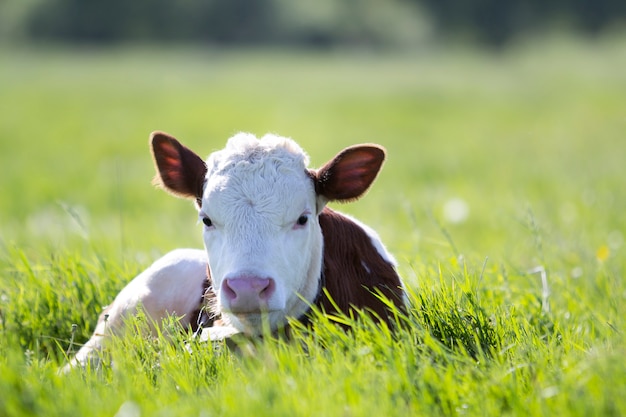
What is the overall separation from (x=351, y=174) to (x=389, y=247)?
97.3 inches

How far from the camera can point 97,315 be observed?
5699 mm

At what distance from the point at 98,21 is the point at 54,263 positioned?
86.3 meters

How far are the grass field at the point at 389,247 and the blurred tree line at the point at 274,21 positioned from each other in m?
53.9

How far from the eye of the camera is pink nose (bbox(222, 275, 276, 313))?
13.7ft

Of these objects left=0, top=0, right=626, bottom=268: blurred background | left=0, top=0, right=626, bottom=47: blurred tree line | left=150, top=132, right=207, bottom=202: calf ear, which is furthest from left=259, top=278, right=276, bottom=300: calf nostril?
left=0, top=0, right=626, bottom=47: blurred tree line

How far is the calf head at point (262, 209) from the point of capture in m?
4.29

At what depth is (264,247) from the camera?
14.6ft

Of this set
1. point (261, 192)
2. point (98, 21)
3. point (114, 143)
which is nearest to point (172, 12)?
point (98, 21)

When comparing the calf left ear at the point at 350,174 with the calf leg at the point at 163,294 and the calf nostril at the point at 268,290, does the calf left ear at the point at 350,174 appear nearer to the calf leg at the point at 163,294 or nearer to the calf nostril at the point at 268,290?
the calf nostril at the point at 268,290

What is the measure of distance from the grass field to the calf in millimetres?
251

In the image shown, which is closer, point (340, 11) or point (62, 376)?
point (62, 376)

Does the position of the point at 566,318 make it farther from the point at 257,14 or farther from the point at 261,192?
the point at 257,14

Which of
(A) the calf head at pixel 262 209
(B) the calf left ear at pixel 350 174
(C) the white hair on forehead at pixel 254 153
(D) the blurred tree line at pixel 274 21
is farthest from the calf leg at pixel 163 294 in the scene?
(D) the blurred tree line at pixel 274 21

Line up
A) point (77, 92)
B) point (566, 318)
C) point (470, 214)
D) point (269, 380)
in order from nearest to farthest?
point (269, 380) < point (566, 318) < point (470, 214) < point (77, 92)
